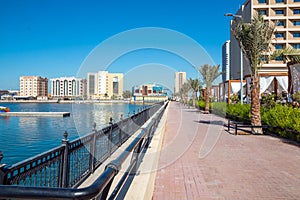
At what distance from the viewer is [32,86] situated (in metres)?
124

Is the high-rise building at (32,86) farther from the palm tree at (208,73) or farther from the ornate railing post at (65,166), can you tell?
the ornate railing post at (65,166)

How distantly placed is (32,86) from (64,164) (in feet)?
429

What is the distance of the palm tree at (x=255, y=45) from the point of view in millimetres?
13539

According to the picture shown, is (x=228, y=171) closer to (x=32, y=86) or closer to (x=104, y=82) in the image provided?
(x=104, y=82)

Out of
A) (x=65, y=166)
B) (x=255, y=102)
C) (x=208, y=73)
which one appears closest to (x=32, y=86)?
(x=208, y=73)

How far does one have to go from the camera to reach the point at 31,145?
44.6ft

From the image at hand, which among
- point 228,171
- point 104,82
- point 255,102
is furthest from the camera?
point 104,82

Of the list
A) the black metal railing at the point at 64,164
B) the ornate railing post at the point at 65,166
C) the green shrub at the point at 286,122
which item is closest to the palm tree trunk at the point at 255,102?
the green shrub at the point at 286,122

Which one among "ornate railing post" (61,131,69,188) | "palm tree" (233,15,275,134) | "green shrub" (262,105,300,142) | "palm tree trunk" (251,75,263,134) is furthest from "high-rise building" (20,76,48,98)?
"ornate railing post" (61,131,69,188)

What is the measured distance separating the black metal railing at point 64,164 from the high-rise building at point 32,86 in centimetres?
12601

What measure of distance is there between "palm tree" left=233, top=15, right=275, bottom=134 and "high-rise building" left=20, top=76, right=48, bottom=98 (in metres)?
122

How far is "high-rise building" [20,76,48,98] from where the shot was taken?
402 feet

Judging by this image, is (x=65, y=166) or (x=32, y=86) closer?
(x=65, y=166)

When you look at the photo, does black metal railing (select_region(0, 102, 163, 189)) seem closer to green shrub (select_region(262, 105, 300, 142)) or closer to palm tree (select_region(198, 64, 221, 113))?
green shrub (select_region(262, 105, 300, 142))
